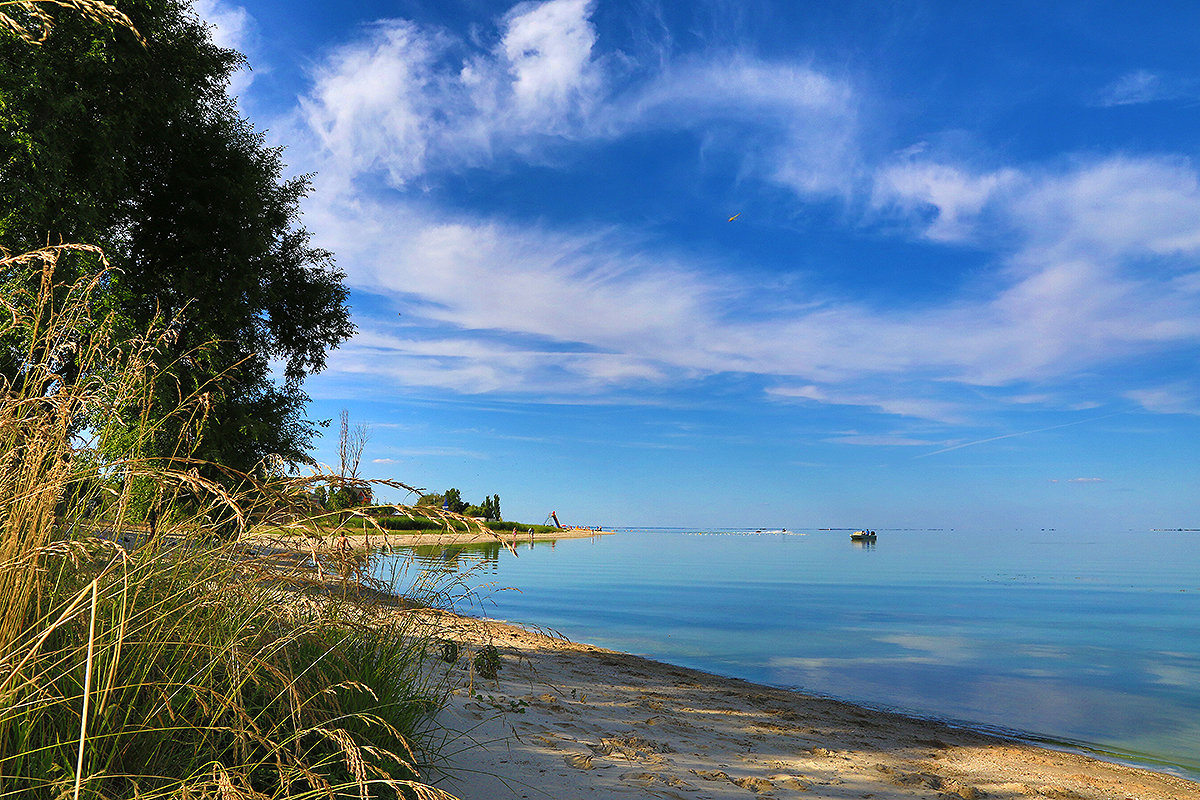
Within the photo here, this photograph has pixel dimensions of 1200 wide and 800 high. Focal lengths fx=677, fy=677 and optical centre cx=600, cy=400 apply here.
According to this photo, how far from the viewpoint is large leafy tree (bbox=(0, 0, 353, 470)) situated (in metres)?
9.87

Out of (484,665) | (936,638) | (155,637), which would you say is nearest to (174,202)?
(484,665)

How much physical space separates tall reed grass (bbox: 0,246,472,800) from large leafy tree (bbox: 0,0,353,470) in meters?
6.55

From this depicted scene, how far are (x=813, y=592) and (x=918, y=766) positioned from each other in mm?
17804

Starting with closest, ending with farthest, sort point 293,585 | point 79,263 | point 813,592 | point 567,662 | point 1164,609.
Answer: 1. point 293,585
2. point 567,662
3. point 79,263
4. point 1164,609
5. point 813,592

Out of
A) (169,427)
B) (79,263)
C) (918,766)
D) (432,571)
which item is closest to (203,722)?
(432,571)

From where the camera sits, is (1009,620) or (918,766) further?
(1009,620)

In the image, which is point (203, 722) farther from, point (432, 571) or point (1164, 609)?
point (1164, 609)

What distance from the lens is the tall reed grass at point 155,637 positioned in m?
Answer: 2.13

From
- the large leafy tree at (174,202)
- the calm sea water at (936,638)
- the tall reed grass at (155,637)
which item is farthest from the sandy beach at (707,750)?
the large leafy tree at (174,202)

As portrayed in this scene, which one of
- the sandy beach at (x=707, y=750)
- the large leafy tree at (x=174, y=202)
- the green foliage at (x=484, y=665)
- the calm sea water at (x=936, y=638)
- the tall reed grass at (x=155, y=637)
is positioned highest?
the large leafy tree at (x=174, y=202)

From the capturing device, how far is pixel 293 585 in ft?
10.5

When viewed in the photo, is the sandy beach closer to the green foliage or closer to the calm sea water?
the green foliage

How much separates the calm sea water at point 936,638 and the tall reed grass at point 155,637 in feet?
4.24

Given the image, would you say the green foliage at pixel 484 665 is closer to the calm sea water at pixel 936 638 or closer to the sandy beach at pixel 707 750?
the sandy beach at pixel 707 750
